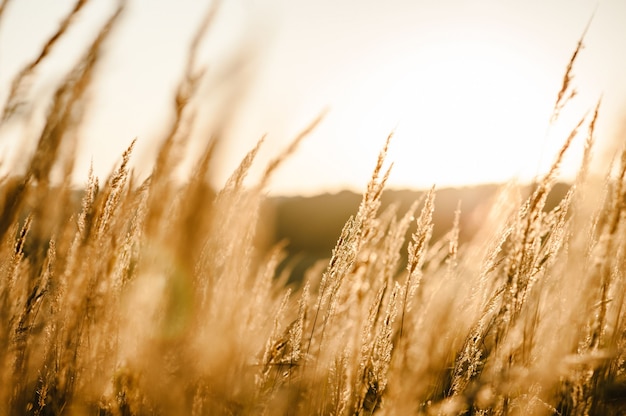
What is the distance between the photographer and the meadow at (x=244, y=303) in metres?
1.12

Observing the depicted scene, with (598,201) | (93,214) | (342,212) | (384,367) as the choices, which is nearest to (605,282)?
(598,201)

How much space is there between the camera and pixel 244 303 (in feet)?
4.26

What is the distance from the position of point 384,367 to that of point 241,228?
564 mm

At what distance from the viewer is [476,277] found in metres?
1.61

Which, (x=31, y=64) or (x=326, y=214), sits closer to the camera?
(x=31, y=64)

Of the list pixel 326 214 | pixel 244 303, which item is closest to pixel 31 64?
pixel 244 303

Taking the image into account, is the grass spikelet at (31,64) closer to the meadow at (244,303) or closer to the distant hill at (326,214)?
the meadow at (244,303)

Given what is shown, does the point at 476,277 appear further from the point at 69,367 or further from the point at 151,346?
the point at 69,367

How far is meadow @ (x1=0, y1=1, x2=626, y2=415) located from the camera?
3.68ft

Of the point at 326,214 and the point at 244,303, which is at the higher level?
the point at 326,214

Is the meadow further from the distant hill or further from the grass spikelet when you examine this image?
the distant hill

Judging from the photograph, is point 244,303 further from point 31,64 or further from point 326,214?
point 326,214

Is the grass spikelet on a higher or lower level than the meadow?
higher

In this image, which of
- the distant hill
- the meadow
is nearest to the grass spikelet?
the meadow
